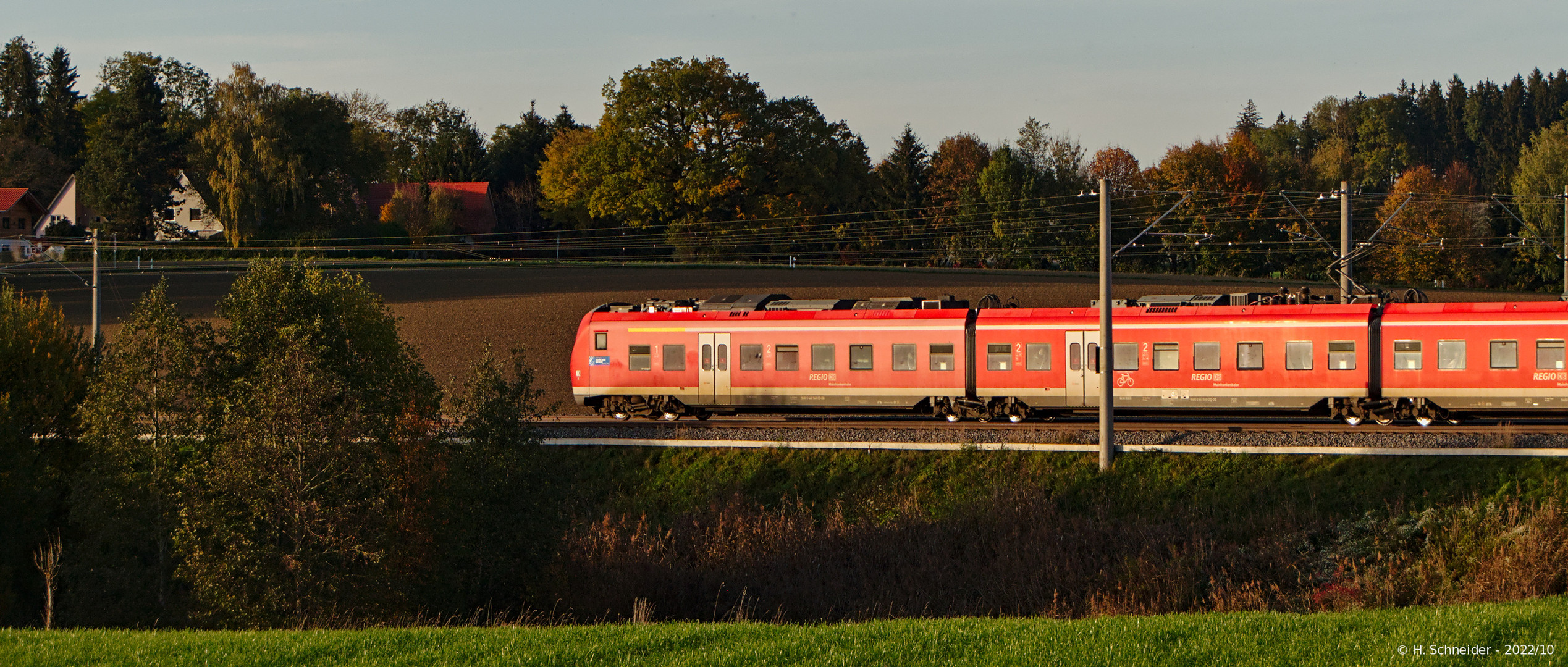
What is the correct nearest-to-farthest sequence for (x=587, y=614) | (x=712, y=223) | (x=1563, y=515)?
(x=1563, y=515)
(x=587, y=614)
(x=712, y=223)

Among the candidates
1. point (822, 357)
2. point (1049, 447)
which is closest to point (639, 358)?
point (822, 357)

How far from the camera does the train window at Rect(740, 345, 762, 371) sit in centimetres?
2961

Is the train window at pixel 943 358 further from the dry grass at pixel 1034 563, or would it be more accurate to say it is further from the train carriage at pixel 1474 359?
the train carriage at pixel 1474 359

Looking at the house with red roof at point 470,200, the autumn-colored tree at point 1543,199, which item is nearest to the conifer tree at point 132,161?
the house with red roof at point 470,200

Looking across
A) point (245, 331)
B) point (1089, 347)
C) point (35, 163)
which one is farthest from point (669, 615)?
point (35, 163)

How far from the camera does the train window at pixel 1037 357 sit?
27.5 meters

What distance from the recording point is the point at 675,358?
3027 centimetres

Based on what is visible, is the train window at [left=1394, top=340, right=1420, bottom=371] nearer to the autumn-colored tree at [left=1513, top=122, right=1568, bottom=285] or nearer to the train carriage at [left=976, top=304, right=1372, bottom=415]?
the train carriage at [left=976, top=304, right=1372, bottom=415]

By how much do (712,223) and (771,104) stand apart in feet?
27.2

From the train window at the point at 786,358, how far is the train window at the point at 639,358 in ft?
10.7

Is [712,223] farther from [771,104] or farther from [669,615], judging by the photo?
[669,615]

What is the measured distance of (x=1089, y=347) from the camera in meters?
26.9

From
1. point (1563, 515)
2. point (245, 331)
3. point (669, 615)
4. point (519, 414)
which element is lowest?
point (669, 615)

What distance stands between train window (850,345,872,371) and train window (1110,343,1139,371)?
558 cm
